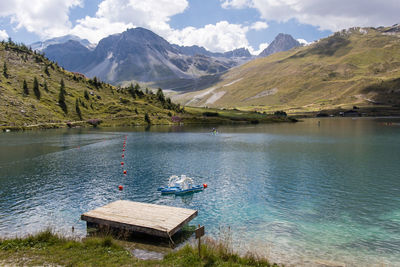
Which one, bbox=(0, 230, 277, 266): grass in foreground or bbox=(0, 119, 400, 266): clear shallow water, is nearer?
bbox=(0, 230, 277, 266): grass in foreground

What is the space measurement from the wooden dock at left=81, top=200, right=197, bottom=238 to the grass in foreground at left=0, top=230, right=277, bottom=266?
327 cm

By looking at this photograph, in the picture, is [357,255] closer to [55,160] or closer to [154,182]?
[154,182]

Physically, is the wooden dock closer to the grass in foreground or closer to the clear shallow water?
the grass in foreground

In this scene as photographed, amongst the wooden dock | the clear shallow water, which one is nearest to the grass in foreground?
the wooden dock

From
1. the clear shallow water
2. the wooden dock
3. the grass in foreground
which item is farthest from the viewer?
the clear shallow water

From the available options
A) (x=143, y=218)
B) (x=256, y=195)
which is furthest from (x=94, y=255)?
(x=256, y=195)

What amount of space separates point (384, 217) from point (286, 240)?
1659 cm

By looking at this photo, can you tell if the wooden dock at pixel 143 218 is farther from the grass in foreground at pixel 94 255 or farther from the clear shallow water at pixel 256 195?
the clear shallow water at pixel 256 195

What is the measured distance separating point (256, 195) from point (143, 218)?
2326cm

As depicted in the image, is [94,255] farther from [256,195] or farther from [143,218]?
[256,195]

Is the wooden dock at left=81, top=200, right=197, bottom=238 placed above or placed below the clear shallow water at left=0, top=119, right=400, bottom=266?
above

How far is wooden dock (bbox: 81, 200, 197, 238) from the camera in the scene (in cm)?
2858

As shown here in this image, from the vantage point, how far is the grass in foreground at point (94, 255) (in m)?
22.3

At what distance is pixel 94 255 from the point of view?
23.8 metres
